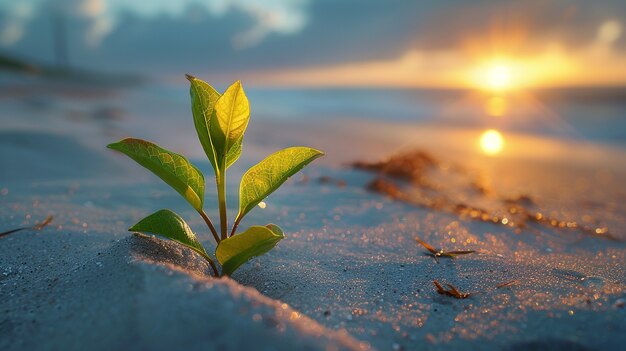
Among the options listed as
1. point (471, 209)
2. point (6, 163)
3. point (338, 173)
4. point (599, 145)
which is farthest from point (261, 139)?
point (599, 145)

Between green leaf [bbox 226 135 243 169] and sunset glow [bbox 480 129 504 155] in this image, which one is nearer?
green leaf [bbox 226 135 243 169]

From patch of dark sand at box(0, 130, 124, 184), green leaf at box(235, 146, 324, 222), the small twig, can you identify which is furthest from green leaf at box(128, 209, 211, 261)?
patch of dark sand at box(0, 130, 124, 184)

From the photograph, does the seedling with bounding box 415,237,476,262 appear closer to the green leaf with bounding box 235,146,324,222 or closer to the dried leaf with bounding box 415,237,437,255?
the dried leaf with bounding box 415,237,437,255

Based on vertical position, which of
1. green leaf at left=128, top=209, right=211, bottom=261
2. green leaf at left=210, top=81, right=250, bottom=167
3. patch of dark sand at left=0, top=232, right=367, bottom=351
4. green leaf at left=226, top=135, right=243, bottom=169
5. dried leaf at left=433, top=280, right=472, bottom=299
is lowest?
dried leaf at left=433, top=280, right=472, bottom=299

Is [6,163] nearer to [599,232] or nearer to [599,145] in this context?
[599,232]

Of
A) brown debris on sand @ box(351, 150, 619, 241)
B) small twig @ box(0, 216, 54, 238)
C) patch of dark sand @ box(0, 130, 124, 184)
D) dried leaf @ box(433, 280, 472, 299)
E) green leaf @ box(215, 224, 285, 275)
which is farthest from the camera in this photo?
patch of dark sand @ box(0, 130, 124, 184)

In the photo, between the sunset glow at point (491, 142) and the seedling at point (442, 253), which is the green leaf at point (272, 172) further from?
the sunset glow at point (491, 142)
